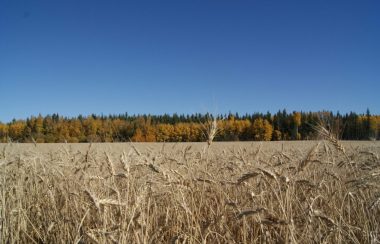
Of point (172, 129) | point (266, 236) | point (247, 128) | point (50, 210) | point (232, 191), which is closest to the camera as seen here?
point (266, 236)

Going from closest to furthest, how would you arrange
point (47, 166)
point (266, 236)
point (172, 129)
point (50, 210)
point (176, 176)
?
point (266, 236) → point (176, 176) → point (50, 210) → point (47, 166) → point (172, 129)

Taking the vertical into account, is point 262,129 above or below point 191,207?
above

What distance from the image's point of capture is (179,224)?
3.29 metres

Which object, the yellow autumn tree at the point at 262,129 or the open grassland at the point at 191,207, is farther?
the yellow autumn tree at the point at 262,129

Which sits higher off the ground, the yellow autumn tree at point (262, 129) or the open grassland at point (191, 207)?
the yellow autumn tree at point (262, 129)

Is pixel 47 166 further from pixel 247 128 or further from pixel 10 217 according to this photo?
pixel 247 128

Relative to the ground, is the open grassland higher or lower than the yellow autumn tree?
lower

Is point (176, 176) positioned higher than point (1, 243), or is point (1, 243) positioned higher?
point (176, 176)

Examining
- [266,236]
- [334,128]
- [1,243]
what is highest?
[334,128]

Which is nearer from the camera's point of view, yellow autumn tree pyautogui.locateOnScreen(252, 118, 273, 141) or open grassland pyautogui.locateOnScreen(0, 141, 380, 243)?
open grassland pyautogui.locateOnScreen(0, 141, 380, 243)

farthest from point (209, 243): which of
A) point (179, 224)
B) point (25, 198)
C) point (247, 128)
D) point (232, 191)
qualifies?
point (247, 128)

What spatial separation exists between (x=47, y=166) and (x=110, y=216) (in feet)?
7.91

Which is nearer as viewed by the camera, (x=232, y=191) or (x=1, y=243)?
(x=1, y=243)

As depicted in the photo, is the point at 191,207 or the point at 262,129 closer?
the point at 191,207
